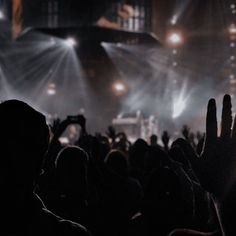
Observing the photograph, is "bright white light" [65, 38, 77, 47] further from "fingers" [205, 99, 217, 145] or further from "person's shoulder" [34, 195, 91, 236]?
"person's shoulder" [34, 195, 91, 236]

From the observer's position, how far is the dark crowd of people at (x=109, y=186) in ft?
6.84

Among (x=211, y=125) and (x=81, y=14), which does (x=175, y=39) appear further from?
(x=81, y=14)

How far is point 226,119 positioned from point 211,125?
0.08 meters

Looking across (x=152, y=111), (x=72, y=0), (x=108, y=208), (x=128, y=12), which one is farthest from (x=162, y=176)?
(x=152, y=111)

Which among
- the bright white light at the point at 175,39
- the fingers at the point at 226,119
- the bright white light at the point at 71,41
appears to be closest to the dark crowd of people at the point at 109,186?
the fingers at the point at 226,119

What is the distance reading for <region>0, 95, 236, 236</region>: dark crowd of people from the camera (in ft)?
6.84

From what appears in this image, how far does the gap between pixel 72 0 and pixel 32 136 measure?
33.6m

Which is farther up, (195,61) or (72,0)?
(72,0)

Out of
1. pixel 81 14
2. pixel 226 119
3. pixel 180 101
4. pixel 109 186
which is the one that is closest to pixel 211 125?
pixel 226 119

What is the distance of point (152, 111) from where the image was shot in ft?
141

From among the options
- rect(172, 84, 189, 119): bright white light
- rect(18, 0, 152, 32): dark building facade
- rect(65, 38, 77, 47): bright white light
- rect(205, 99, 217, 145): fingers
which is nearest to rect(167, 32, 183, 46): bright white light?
rect(205, 99, 217, 145): fingers

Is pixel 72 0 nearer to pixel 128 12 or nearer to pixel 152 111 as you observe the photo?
pixel 128 12

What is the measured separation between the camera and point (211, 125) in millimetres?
2289

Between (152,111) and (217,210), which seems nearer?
(217,210)
